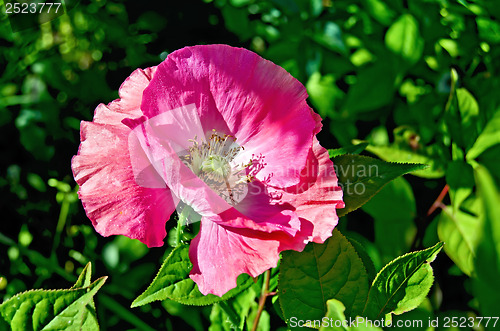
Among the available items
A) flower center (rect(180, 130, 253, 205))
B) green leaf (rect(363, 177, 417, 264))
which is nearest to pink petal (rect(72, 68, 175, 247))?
flower center (rect(180, 130, 253, 205))

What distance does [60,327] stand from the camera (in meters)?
0.61

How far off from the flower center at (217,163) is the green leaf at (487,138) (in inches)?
20.8

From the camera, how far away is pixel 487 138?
1.00 meters

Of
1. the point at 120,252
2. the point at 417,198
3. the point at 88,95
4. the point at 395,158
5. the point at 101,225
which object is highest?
the point at 101,225

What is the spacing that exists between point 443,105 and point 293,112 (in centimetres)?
70

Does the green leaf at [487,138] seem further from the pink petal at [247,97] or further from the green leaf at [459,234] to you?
the pink petal at [247,97]

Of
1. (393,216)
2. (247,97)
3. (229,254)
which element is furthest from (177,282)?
(393,216)

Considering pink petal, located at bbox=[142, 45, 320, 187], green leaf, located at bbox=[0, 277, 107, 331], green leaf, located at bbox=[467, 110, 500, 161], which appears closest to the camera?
green leaf, located at bbox=[0, 277, 107, 331]

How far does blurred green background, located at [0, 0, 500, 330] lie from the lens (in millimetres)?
1064

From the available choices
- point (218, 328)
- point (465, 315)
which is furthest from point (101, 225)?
point (465, 315)

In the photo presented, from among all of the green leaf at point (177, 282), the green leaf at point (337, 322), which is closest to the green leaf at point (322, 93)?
the green leaf at point (177, 282)

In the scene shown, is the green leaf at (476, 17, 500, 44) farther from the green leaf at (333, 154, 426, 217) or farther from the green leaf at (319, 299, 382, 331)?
the green leaf at (319, 299, 382, 331)

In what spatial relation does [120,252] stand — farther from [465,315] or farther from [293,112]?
[465,315]

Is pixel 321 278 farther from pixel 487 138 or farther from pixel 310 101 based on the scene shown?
pixel 310 101
